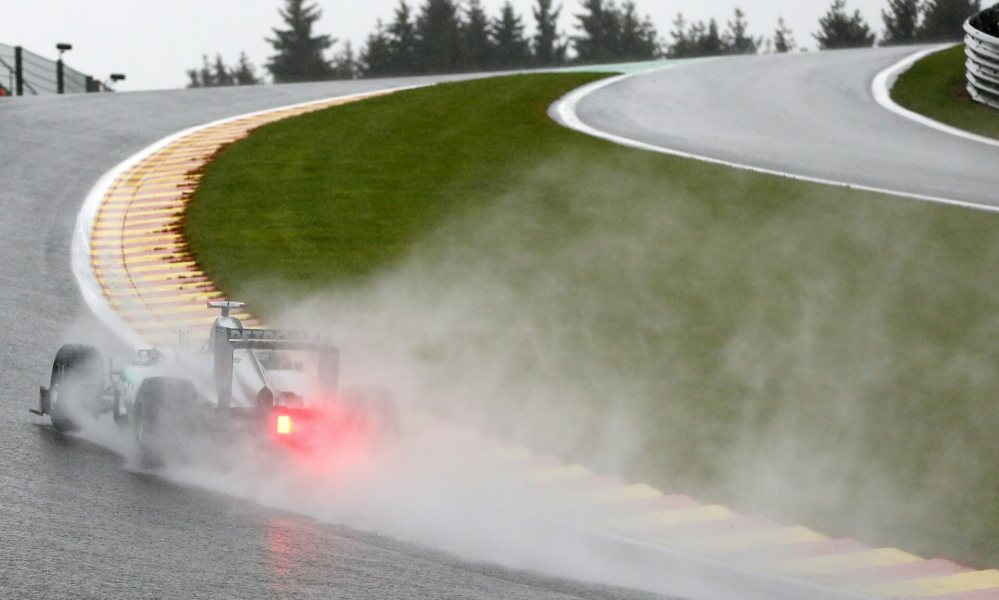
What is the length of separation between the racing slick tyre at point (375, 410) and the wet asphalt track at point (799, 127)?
10.7 meters

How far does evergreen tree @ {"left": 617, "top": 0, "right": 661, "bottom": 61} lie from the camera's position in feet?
330

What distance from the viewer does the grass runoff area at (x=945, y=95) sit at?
2370cm

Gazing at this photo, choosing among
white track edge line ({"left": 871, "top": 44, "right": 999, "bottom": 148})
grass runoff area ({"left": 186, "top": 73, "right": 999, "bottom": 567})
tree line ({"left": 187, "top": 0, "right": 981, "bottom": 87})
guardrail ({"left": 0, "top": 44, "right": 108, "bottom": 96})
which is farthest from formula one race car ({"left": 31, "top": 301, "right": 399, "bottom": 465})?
tree line ({"left": 187, "top": 0, "right": 981, "bottom": 87})

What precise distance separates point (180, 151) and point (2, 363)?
1244 cm

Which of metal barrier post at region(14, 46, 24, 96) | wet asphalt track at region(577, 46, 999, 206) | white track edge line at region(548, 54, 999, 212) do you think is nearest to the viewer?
white track edge line at region(548, 54, 999, 212)

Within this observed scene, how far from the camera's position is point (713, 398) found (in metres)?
9.95

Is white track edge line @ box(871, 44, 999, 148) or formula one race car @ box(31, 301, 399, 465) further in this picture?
white track edge line @ box(871, 44, 999, 148)

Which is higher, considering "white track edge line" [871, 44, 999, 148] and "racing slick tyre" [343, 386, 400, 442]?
"white track edge line" [871, 44, 999, 148]

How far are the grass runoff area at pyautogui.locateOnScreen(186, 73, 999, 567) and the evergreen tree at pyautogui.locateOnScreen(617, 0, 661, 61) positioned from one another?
7993 cm

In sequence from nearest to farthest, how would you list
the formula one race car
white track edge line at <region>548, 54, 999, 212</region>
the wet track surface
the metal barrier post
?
the wet track surface, the formula one race car, white track edge line at <region>548, 54, 999, 212</region>, the metal barrier post

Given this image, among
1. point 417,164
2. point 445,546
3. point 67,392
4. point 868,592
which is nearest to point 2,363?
point 67,392

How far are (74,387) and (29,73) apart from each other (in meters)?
29.4

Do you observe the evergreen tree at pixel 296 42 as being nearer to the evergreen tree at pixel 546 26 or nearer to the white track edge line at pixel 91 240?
the evergreen tree at pixel 546 26

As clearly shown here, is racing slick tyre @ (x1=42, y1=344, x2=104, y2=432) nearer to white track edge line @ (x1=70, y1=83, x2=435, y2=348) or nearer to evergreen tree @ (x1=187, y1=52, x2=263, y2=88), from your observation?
white track edge line @ (x1=70, y1=83, x2=435, y2=348)
